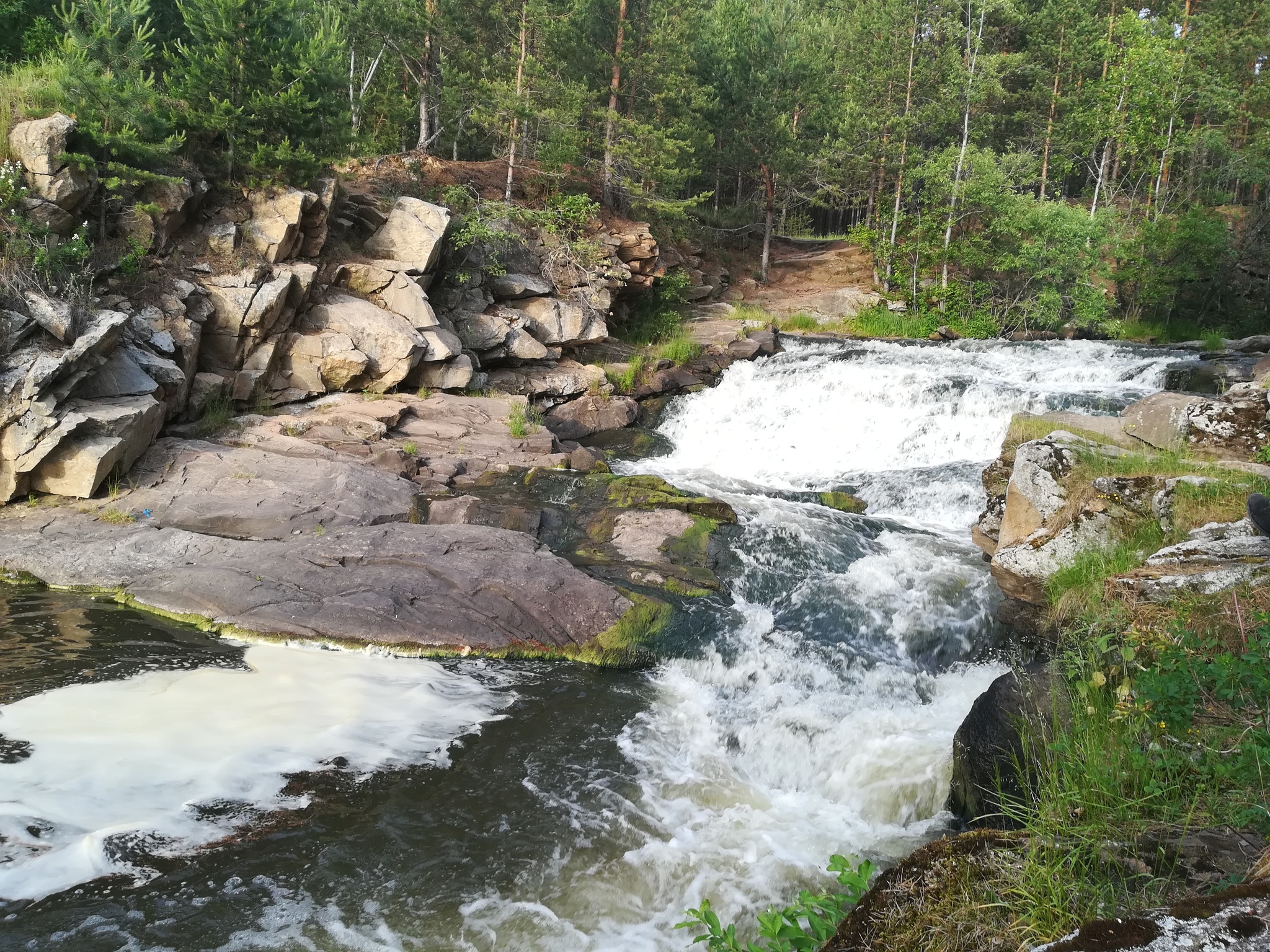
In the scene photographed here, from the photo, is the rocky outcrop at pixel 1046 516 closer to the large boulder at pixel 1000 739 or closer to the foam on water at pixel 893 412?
the large boulder at pixel 1000 739

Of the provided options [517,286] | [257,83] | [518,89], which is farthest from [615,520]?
[518,89]

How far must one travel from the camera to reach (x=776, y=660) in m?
7.57

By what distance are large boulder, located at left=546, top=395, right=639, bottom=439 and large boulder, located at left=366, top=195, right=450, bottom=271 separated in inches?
160

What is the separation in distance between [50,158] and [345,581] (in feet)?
26.5

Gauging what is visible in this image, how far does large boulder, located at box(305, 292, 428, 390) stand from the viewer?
14.1 m

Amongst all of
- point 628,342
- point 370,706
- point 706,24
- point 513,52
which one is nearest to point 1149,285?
point 628,342

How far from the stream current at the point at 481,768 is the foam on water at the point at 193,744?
2 cm

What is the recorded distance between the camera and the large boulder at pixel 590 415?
1634cm

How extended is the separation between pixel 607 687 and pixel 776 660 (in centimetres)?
169

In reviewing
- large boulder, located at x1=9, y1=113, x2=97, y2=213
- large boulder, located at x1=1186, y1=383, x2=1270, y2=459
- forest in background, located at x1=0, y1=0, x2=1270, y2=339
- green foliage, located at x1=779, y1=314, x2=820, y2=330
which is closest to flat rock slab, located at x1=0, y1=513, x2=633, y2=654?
large boulder, located at x1=9, y1=113, x2=97, y2=213

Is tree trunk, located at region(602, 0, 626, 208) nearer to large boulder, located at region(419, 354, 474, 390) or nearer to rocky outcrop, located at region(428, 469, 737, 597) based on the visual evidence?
large boulder, located at region(419, 354, 474, 390)

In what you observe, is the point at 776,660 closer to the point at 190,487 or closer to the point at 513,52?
the point at 190,487

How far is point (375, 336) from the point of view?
14.3 metres

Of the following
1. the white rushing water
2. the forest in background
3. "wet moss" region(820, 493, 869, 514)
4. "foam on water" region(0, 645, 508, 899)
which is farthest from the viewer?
the forest in background
